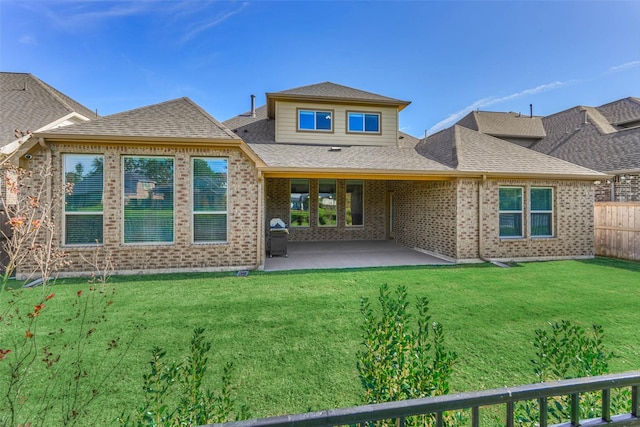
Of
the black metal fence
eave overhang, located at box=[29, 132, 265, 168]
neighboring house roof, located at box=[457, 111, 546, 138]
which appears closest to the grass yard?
the black metal fence

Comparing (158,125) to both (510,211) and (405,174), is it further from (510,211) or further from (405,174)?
(510,211)

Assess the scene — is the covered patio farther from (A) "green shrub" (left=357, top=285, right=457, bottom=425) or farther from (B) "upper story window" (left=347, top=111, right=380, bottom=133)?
(A) "green shrub" (left=357, top=285, right=457, bottom=425)

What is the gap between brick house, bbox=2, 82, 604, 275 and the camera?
24.4 feet

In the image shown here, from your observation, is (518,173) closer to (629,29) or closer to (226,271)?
(629,29)

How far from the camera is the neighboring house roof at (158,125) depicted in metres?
7.26

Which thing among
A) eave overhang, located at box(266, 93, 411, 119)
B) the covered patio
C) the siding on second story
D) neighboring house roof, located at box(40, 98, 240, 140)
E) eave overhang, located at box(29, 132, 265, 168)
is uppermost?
eave overhang, located at box(266, 93, 411, 119)

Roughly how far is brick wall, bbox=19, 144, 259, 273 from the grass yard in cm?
57

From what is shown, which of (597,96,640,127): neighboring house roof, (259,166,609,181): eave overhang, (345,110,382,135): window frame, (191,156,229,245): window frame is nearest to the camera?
(191,156,229,245): window frame

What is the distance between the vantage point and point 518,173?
9094 mm

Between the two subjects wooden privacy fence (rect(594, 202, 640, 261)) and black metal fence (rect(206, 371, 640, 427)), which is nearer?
black metal fence (rect(206, 371, 640, 427))

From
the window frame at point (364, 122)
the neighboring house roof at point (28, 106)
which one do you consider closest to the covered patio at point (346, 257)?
the window frame at point (364, 122)

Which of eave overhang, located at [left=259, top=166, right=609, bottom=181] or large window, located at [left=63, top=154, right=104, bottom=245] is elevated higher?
eave overhang, located at [left=259, top=166, right=609, bottom=181]

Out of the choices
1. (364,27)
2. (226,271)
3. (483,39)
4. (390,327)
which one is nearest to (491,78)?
(483,39)

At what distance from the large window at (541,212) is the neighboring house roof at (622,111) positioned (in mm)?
12996
